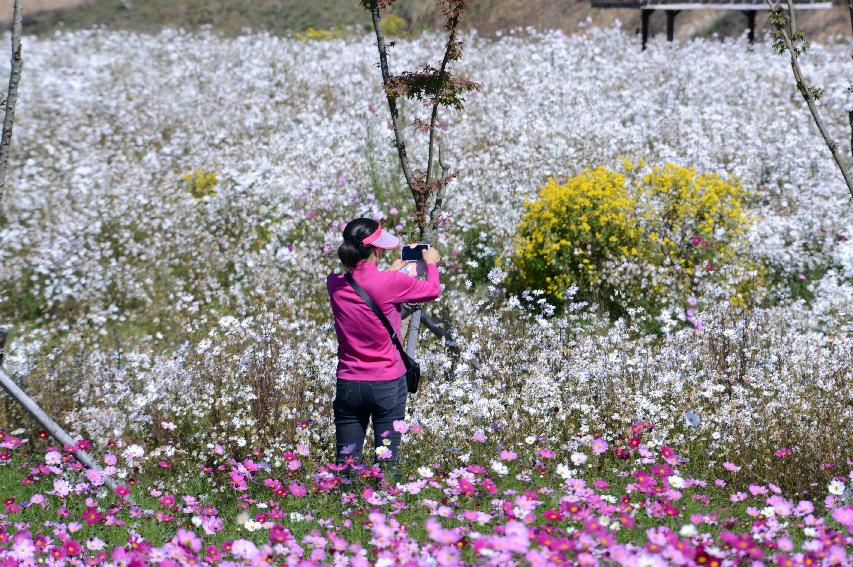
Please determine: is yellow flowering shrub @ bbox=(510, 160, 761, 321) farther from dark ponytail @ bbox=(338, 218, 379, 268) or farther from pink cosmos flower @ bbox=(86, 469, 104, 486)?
pink cosmos flower @ bbox=(86, 469, 104, 486)

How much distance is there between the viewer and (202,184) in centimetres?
1255

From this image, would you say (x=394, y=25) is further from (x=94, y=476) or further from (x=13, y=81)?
(x=94, y=476)

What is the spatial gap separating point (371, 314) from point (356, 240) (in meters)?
0.44

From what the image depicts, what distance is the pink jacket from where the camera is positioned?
194 inches

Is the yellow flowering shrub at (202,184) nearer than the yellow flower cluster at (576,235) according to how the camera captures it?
No

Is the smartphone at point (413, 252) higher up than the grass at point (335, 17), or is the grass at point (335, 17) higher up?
the grass at point (335, 17)

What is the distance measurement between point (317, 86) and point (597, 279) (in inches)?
387

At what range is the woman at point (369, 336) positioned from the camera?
4.91 meters

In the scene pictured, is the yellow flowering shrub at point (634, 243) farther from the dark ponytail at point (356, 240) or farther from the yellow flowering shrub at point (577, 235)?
the dark ponytail at point (356, 240)

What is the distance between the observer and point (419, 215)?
19.8 ft

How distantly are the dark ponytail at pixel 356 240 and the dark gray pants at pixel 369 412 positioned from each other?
0.74 meters

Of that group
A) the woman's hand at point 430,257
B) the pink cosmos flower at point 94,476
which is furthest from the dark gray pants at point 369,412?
the pink cosmos flower at point 94,476

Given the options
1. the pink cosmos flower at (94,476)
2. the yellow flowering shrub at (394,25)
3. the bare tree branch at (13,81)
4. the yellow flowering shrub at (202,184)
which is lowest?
the pink cosmos flower at (94,476)

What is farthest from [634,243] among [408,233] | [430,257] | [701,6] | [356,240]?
[701,6]
